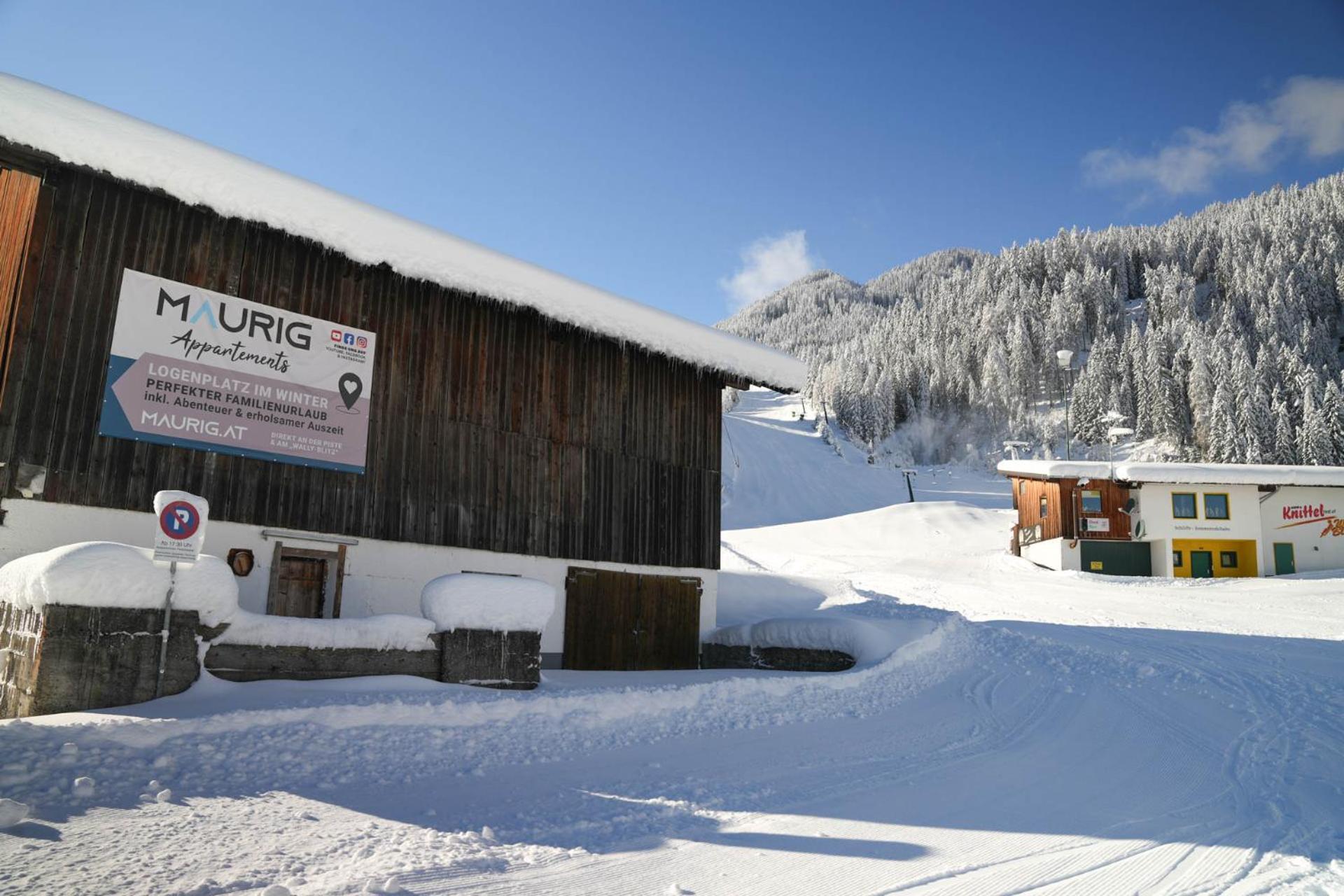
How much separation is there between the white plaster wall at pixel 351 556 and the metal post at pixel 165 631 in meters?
3.44

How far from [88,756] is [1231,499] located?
138 feet

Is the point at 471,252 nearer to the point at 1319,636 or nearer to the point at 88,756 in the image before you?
the point at 88,756

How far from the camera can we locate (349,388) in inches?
491

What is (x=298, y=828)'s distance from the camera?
4.71m

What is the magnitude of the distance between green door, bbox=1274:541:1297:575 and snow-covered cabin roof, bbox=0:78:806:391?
3159 centimetres

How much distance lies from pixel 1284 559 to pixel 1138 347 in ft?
219

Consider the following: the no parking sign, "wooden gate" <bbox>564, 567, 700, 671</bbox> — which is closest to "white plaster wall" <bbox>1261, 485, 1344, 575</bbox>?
"wooden gate" <bbox>564, 567, 700, 671</bbox>

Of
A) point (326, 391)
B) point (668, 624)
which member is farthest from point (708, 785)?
point (668, 624)

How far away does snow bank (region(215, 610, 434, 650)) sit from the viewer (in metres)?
7.77

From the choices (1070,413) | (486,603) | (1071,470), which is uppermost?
(1070,413)

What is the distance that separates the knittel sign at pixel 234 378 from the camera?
10.6m

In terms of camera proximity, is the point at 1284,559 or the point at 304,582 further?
the point at 1284,559

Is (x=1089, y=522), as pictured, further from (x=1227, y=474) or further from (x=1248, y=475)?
(x=1248, y=475)

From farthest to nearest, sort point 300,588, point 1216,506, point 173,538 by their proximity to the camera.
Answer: point 1216,506, point 300,588, point 173,538
